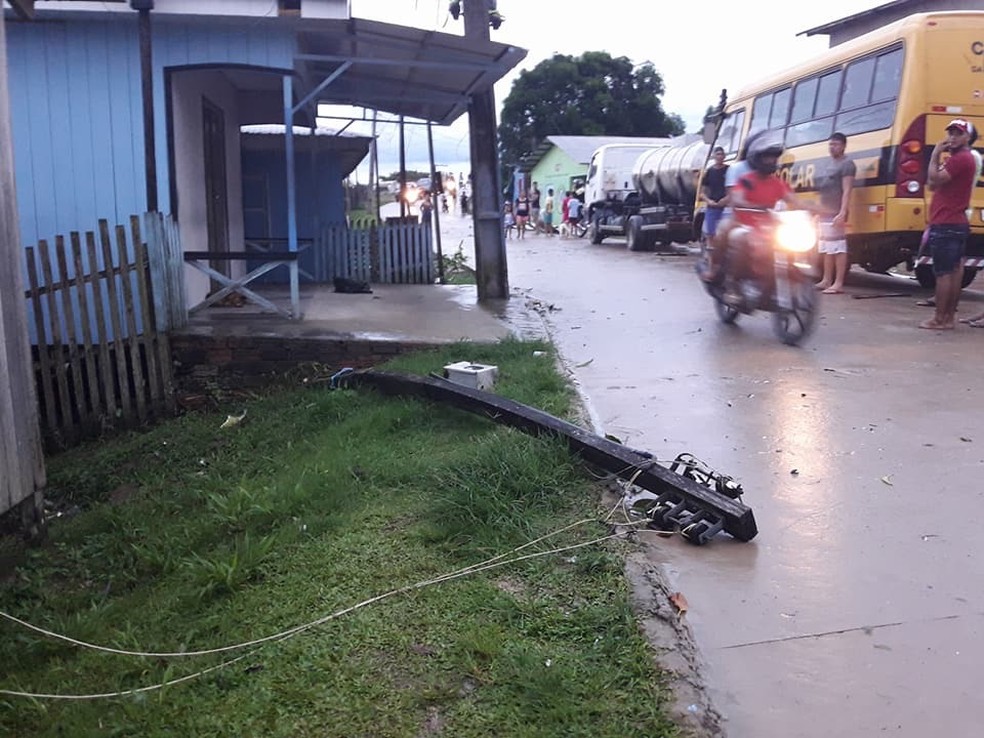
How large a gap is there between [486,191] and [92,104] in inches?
177

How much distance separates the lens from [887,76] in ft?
38.1

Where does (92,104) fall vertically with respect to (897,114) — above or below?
below

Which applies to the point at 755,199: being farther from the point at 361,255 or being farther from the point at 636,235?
the point at 636,235

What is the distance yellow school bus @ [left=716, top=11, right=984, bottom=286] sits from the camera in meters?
10.9

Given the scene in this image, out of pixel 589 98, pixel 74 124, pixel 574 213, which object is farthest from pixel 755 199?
pixel 589 98

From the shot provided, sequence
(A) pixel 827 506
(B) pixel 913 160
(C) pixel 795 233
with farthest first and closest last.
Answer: (B) pixel 913 160, (C) pixel 795 233, (A) pixel 827 506

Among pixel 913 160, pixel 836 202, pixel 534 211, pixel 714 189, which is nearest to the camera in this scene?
pixel 913 160

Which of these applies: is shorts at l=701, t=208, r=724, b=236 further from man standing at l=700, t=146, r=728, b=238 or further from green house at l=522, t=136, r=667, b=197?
green house at l=522, t=136, r=667, b=197

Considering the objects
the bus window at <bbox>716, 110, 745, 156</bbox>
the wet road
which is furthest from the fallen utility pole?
the bus window at <bbox>716, 110, 745, 156</bbox>

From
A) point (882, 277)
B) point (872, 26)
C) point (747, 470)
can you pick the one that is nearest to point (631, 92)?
point (872, 26)

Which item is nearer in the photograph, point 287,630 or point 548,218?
point 287,630

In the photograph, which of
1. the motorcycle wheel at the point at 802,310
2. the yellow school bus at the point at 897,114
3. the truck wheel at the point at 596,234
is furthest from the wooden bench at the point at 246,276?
the truck wheel at the point at 596,234

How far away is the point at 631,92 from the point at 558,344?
4818 centimetres

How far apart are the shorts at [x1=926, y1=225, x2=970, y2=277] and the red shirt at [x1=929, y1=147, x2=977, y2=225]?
55 millimetres
